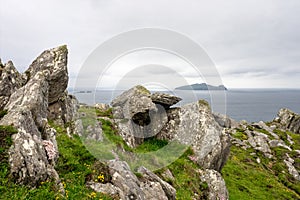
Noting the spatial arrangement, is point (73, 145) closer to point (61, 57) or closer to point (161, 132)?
point (61, 57)

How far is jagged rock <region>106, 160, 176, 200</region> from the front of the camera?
41.9 feet

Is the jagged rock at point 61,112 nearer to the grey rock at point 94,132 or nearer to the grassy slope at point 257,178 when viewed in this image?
the grey rock at point 94,132

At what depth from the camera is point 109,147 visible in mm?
19656

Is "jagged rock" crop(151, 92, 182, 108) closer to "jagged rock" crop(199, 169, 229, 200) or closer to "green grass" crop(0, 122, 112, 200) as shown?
"jagged rock" crop(199, 169, 229, 200)

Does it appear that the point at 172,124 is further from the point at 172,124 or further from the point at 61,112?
the point at 61,112

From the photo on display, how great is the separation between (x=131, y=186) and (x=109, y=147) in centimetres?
688

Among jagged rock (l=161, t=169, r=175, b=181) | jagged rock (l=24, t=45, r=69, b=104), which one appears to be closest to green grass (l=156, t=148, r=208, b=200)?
jagged rock (l=161, t=169, r=175, b=181)

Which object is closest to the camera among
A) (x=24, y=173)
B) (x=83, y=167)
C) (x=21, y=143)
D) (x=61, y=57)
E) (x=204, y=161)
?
(x=24, y=173)

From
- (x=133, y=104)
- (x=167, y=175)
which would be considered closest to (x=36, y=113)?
(x=167, y=175)

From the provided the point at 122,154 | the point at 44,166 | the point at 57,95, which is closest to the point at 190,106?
the point at 122,154

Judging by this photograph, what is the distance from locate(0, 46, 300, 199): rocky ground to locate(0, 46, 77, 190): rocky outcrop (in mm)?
46

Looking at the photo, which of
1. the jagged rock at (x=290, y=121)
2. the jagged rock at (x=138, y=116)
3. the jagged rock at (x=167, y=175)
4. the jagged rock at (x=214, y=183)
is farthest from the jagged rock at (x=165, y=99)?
the jagged rock at (x=290, y=121)

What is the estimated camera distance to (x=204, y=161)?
2556 centimetres

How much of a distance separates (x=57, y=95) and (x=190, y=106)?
15.8 meters
